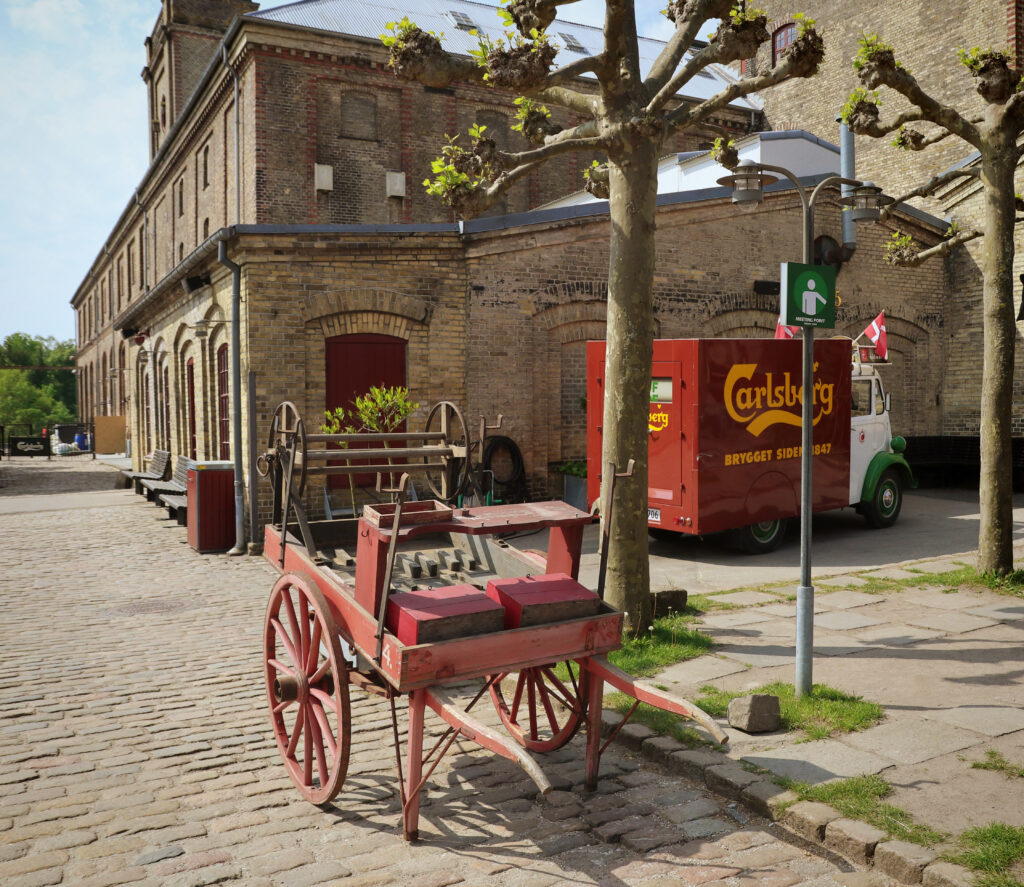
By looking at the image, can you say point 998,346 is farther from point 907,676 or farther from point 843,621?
point 907,676

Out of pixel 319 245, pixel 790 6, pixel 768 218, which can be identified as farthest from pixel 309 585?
pixel 790 6

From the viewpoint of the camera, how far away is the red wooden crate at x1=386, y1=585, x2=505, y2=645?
12.9 feet

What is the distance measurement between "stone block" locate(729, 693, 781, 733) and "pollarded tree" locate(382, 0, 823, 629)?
6.27 feet

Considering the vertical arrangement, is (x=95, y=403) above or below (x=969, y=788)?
above

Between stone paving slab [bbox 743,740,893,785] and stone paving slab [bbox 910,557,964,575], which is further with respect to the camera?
stone paving slab [bbox 910,557,964,575]

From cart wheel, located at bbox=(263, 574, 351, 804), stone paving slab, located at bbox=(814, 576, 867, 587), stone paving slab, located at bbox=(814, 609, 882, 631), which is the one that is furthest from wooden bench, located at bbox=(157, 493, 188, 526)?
stone paving slab, located at bbox=(814, 609, 882, 631)

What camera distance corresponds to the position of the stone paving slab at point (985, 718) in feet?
16.6

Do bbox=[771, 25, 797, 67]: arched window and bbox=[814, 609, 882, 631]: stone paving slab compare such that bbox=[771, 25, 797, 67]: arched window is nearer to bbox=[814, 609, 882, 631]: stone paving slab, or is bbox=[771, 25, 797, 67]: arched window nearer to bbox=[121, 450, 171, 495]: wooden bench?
bbox=[121, 450, 171, 495]: wooden bench

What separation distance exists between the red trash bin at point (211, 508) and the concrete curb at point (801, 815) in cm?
880

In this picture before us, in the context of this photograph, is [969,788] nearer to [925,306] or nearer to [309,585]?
[309,585]

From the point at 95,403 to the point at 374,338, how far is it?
144 feet

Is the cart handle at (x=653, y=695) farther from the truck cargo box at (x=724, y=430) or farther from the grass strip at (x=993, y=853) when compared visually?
the truck cargo box at (x=724, y=430)

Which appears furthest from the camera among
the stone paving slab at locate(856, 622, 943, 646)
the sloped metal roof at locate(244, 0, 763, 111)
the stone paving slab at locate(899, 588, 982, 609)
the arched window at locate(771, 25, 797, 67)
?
the arched window at locate(771, 25, 797, 67)

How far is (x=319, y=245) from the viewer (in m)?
12.7
